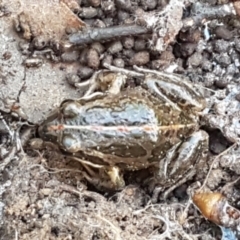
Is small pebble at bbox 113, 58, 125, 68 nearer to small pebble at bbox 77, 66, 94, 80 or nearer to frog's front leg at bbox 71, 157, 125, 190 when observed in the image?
small pebble at bbox 77, 66, 94, 80

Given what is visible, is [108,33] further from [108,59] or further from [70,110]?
[70,110]

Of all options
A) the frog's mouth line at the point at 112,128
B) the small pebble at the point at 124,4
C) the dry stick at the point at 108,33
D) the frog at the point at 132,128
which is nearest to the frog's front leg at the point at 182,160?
the frog at the point at 132,128

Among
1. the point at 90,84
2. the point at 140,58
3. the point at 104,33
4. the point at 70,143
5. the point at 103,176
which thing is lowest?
the point at 103,176

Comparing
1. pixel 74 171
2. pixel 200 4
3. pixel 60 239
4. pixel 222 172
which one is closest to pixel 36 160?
pixel 74 171

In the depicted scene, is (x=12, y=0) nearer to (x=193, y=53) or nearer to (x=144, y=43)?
(x=144, y=43)

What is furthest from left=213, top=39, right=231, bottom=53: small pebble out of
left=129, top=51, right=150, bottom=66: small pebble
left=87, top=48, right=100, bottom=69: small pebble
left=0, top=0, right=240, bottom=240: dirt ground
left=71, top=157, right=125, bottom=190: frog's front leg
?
left=71, top=157, right=125, bottom=190: frog's front leg

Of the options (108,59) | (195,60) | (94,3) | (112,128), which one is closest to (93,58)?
(108,59)

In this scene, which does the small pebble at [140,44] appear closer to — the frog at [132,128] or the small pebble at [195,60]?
the frog at [132,128]
